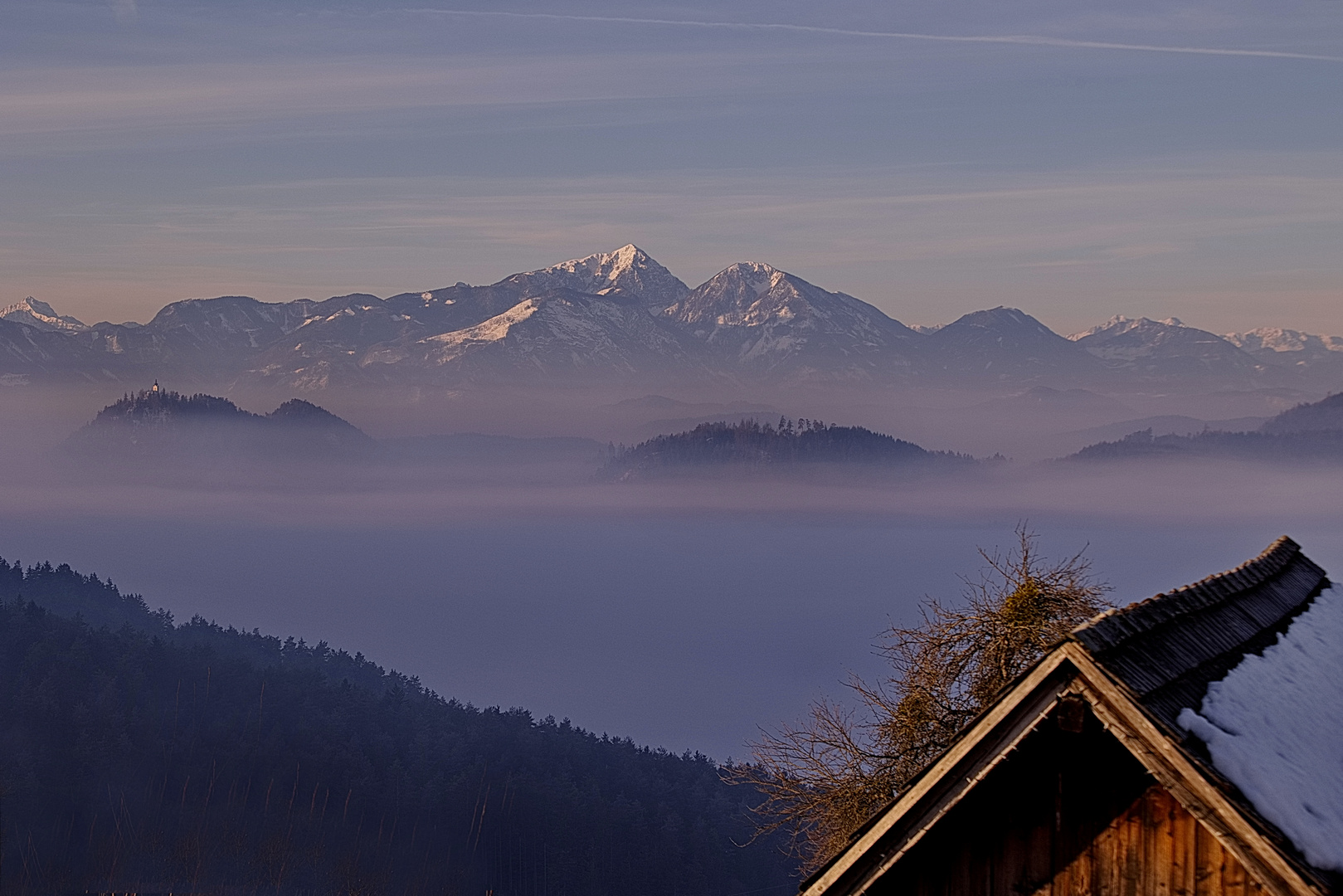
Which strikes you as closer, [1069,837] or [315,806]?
[1069,837]

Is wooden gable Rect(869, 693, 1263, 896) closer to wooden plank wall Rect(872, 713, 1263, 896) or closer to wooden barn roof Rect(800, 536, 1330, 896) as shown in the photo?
wooden plank wall Rect(872, 713, 1263, 896)

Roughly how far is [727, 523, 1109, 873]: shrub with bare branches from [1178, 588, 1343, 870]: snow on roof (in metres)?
11.4

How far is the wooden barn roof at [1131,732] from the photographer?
593 centimetres

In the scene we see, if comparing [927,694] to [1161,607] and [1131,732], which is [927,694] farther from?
[1131,732]

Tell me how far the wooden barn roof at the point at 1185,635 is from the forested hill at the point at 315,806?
517ft

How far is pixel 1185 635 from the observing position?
7.32 m

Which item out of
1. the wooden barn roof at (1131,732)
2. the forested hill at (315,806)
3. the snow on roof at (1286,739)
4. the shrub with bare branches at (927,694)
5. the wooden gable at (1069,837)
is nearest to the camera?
the wooden barn roof at (1131,732)

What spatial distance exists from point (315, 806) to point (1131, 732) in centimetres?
18783

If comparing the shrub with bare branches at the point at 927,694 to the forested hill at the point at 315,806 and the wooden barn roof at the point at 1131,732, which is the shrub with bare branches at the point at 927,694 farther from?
the forested hill at the point at 315,806

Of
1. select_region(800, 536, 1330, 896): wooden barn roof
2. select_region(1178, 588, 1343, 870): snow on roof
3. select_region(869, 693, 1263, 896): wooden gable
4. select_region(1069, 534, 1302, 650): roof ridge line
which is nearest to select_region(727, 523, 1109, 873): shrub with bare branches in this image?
select_region(1069, 534, 1302, 650): roof ridge line

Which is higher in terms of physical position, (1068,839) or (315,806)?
(1068,839)

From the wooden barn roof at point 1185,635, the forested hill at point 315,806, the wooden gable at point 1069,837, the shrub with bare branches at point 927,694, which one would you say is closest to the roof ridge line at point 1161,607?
the wooden barn roof at point 1185,635

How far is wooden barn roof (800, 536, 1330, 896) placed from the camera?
593 centimetres

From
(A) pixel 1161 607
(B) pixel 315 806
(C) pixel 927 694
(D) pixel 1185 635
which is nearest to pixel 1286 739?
(D) pixel 1185 635
